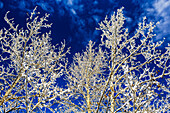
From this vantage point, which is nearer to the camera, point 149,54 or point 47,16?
point 149,54

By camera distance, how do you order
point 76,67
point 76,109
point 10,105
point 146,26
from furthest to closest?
1. point 76,67
2. point 76,109
3. point 10,105
4. point 146,26

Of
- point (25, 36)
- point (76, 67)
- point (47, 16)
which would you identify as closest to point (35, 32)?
point (25, 36)

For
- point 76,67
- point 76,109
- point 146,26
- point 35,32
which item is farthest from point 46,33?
point 146,26

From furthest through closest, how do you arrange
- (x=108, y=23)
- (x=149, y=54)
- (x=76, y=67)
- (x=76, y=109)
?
(x=76, y=67)
(x=76, y=109)
(x=108, y=23)
(x=149, y=54)

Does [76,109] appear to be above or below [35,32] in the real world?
below

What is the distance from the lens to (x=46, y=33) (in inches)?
233

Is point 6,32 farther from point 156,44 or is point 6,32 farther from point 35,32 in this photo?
point 156,44

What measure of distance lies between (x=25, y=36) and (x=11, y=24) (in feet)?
2.28

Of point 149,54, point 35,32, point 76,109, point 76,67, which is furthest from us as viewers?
point 76,67

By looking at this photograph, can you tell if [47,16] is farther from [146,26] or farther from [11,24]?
[146,26]

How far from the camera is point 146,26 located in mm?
3605

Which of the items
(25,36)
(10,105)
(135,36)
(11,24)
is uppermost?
(11,24)

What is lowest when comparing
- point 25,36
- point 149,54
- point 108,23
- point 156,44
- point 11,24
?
point 149,54

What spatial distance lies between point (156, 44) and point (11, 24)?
5307 mm
